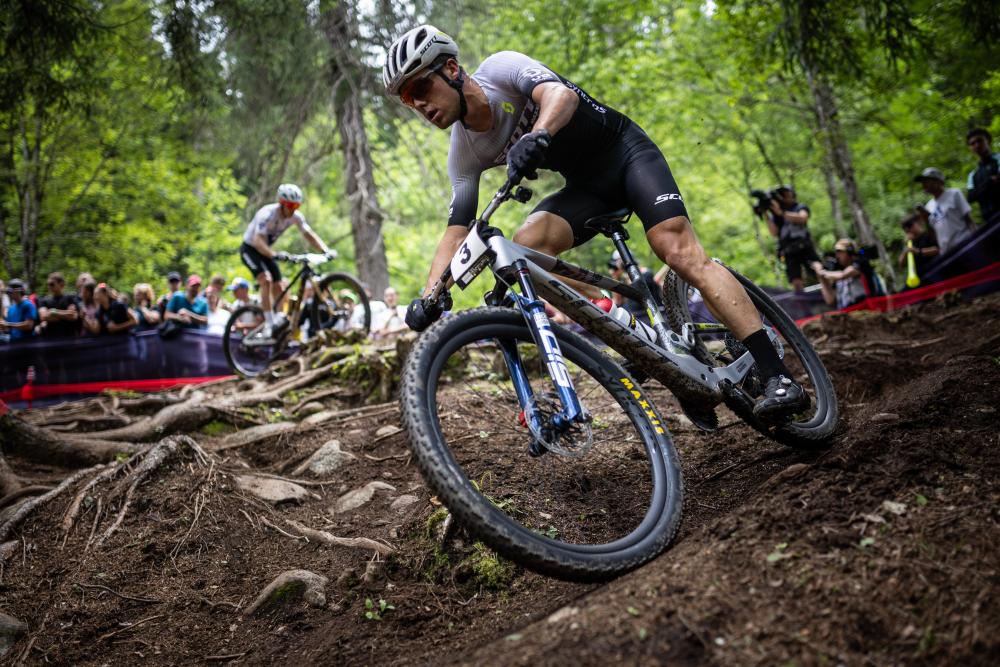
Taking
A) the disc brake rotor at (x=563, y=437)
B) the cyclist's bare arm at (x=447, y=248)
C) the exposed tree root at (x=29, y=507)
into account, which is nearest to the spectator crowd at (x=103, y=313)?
the exposed tree root at (x=29, y=507)

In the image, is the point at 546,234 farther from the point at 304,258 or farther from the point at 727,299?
the point at 304,258

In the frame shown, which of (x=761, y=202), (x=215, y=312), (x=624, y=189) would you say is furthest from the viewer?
(x=215, y=312)

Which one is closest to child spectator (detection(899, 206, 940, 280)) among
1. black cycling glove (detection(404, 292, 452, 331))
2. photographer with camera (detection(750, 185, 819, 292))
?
photographer with camera (detection(750, 185, 819, 292))

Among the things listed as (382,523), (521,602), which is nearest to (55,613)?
(382,523)

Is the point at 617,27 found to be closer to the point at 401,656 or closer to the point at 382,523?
the point at 382,523

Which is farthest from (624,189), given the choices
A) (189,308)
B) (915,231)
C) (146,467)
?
(189,308)

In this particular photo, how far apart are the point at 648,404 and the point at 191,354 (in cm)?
1030

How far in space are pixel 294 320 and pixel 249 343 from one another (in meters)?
0.73

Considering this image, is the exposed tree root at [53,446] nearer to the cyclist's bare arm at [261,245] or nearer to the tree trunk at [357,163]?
the cyclist's bare arm at [261,245]

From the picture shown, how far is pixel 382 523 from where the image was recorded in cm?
384

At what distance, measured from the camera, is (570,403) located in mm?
2561

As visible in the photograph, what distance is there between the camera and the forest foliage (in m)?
7.14

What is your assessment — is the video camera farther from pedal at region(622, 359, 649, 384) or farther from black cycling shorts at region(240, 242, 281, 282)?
pedal at region(622, 359, 649, 384)

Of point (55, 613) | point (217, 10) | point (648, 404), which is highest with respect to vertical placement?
point (217, 10)
